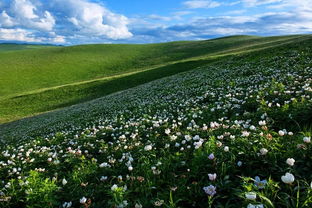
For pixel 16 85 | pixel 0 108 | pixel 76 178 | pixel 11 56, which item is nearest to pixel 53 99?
pixel 0 108

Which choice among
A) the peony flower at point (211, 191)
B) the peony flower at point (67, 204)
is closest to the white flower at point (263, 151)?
the peony flower at point (211, 191)

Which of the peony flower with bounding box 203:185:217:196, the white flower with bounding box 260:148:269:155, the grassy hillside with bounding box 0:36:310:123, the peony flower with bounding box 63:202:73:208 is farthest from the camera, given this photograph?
the grassy hillside with bounding box 0:36:310:123

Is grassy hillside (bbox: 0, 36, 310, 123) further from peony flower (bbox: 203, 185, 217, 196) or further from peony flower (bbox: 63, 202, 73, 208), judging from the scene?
peony flower (bbox: 203, 185, 217, 196)

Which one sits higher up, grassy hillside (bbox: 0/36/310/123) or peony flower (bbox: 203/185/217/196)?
peony flower (bbox: 203/185/217/196)

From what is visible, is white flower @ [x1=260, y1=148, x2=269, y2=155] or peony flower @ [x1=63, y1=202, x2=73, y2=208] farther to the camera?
peony flower @ [x1=63, y1=202, x2=73, y2=208]

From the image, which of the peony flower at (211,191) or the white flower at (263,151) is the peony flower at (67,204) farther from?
the white flower at (263,151)

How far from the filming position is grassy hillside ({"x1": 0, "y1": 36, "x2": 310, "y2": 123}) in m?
54.9

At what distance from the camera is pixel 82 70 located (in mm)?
98188

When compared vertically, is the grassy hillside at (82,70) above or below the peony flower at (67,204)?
below

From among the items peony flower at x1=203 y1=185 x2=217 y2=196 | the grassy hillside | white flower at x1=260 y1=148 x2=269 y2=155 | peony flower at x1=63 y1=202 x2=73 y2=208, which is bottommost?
the grassy hillside

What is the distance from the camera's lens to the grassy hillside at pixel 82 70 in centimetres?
5491

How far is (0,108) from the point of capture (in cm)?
5362

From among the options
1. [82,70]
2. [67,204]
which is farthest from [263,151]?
[82,70]

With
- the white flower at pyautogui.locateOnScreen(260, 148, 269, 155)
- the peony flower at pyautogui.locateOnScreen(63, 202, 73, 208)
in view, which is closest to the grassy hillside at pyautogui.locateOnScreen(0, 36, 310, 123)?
the peony flower at pyautogui.locateOnScreen(63, 202, 73, 208)
